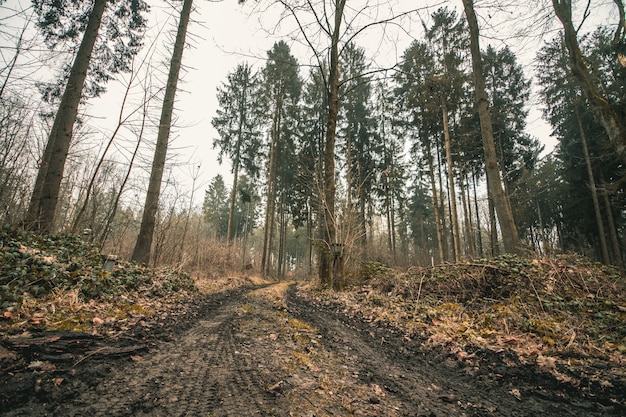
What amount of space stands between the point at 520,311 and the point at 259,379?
12.7ft

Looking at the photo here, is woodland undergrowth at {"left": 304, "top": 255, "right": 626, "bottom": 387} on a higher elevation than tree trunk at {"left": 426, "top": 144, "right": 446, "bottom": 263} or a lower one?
lower

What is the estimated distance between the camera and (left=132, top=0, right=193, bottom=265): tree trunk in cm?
692

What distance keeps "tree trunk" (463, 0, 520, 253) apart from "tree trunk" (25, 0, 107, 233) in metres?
9.98

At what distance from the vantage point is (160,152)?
24.1 feet

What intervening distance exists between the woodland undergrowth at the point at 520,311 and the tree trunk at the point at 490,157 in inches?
53.8

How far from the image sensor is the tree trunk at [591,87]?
511cm

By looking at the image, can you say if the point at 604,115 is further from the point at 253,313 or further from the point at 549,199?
the point at 549,199

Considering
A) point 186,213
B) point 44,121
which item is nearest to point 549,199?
point 186,213

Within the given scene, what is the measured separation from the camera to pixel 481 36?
7.46 meters

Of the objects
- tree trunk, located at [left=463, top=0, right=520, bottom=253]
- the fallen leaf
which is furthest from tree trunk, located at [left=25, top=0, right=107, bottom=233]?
tree trunk, located at [left=463, top=0, right=520, bottom=253]

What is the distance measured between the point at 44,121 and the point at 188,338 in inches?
446

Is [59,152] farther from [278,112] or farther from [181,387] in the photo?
[278,112]

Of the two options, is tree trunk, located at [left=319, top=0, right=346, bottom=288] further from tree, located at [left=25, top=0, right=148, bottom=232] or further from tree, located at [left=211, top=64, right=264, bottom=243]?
tree, located at [left=211, top=64, right=264, bottom=243]

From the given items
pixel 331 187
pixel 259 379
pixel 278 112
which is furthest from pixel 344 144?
pixel 259 379
